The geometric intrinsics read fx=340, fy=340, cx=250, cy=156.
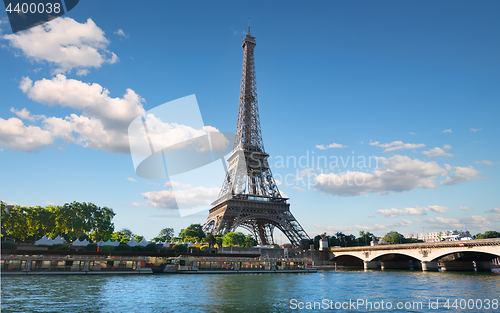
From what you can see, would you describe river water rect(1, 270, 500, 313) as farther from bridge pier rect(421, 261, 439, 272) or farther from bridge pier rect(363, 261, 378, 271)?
bridge pier rect(363, 261, 378, 271)

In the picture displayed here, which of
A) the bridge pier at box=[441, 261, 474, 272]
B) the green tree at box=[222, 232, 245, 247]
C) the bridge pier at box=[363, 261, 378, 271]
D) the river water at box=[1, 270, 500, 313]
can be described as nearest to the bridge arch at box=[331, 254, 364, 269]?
the bridge pier at box=[363, 261, 378, 271]

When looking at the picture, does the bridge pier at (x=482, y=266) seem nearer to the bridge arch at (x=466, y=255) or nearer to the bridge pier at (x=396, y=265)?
the bridge arch at (x=466, y=255)

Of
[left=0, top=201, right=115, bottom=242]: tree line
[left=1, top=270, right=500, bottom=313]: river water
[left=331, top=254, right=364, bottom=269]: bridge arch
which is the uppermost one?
[left=0, top=201, right=115, bottom=242]: tree line

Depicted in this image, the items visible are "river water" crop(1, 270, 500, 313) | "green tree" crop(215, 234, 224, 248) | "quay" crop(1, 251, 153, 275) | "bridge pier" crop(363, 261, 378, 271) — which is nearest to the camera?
"river water" crop(1, 270, 500, 313)

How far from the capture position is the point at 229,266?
201 feet

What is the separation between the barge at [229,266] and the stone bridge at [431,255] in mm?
18684

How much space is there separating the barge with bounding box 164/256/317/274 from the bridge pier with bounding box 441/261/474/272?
26.9m

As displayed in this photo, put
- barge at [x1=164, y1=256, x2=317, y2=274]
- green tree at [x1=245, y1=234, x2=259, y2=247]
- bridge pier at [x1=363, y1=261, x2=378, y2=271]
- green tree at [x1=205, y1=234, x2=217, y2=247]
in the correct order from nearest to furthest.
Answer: barge at [x1=164, y1=256, x2=317, y2=274]
green tree at [x1=205, y1=234, x2=217, y2=247]
bridge pier at [x1=363, y1=261, x2=378, y2=271]
green tree at [x1=245, y1=234, x2=259, y2=247]

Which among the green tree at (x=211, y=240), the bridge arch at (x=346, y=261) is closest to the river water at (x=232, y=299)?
the green tree at (x=211, y=240)

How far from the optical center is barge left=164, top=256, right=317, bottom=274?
57.8m

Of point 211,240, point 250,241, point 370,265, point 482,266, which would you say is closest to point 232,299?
point 211,240

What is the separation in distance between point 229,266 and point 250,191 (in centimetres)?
3238

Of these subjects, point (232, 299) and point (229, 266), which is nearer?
point (232, 299)

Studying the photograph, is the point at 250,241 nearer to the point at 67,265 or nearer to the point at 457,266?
the point at 457,266
